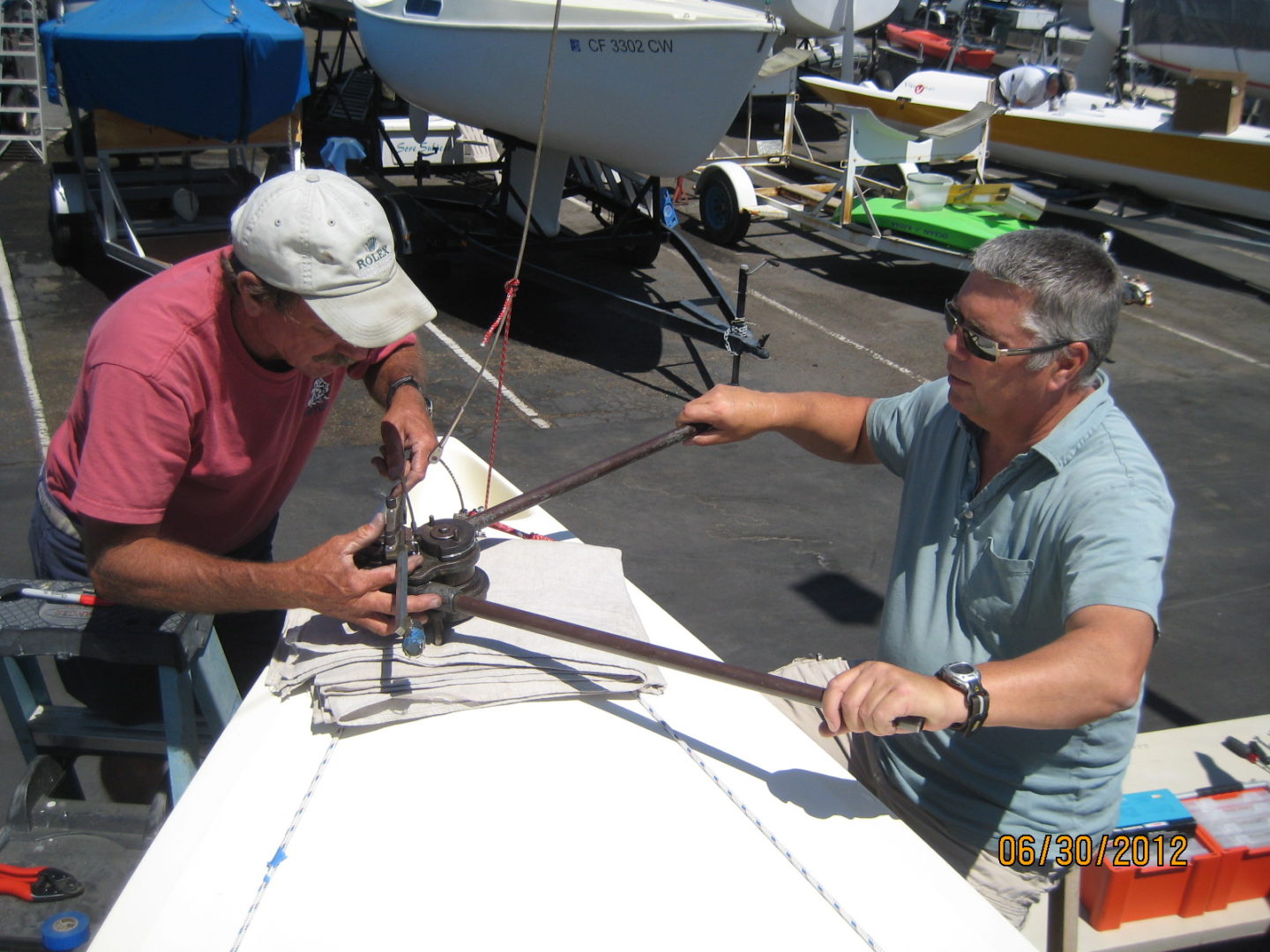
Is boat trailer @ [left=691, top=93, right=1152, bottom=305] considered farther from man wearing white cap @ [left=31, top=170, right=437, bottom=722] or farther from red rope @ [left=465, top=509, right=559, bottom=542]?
man wearing white cap @ [left=31, top=170, right=437, bottom=722]

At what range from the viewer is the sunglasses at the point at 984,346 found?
1.83 metres

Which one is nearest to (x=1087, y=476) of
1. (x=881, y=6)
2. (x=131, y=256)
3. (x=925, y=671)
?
(x=925, y=671)

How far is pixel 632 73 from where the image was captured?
21.7 ft

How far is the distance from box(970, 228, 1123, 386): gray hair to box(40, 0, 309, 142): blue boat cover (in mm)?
6802

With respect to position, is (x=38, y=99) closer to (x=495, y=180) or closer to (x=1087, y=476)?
(x=495, y=180)

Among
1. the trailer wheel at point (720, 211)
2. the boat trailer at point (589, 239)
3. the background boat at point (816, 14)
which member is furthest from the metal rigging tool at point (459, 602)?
the background boat at point (816, 14)

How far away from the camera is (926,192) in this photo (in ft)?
29.5

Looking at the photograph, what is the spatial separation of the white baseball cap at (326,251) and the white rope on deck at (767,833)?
94 centimetres

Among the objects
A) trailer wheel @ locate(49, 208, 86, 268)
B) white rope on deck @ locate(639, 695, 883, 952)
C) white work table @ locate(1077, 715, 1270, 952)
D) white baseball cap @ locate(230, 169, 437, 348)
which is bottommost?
white work table @ locate(1077, 715, 1270, 952)

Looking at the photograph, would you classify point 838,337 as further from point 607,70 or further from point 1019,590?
point 1019,590

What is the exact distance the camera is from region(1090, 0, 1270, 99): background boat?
10.4 m

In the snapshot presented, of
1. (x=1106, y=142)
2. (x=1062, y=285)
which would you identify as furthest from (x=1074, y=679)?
(x=1106, y=142)

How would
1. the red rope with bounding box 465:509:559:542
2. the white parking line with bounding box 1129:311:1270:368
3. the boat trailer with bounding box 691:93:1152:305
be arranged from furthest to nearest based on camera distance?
the boat trailer with bounding box 691:93:1152:305
the white parking line with bounding box 1129:311:1270:368
the red rope with bounding box 465:509:559:542
